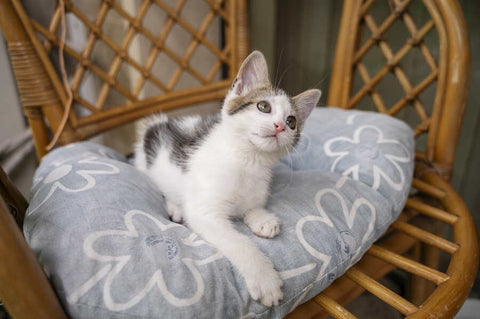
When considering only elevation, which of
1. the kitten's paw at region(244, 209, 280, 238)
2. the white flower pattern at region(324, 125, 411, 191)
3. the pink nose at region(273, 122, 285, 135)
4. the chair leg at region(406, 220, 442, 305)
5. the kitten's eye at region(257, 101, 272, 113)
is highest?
the kitten's eye at region(257, 101, 272, 113)

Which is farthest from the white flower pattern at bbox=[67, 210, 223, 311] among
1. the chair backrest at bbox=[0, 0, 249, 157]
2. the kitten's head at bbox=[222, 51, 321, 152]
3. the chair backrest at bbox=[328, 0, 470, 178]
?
the chair backrest at bbox=[328, 0, 470, 178]

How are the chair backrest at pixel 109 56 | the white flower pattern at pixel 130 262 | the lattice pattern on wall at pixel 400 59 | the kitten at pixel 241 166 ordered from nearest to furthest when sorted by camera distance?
the white flower pattern at pixel 130 262 < the kitten at pixel 241 166 < the chair backrest at pixel 109 56 < the lattice pattern on wall at pixel 400 59

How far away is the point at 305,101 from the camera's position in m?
0.71

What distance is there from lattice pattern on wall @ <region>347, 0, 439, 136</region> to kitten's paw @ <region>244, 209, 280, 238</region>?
0.67m

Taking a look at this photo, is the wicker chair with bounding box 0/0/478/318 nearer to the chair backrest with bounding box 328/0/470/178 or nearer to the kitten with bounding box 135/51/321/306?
the chair backrest with bounding box 328/0/470/178

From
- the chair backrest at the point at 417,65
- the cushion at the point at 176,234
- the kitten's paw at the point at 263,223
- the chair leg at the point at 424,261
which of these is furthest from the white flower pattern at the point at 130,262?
the chair backrest at the point at 417,65

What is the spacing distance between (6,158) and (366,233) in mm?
1095

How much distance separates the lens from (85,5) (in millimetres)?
1137

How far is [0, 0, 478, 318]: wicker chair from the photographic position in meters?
0.54

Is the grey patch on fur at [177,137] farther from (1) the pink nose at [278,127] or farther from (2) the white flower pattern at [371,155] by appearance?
(2) the white flower pattern at [371,155]

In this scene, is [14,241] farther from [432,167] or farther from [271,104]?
[432,167]

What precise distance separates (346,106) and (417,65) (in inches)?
15.6

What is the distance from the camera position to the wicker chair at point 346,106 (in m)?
0.54

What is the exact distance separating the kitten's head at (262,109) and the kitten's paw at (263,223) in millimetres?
140
